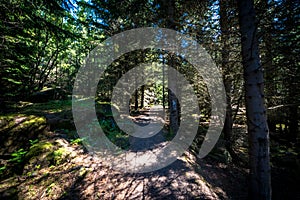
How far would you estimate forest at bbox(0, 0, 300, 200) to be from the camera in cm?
278

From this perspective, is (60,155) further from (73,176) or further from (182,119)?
(182,119)

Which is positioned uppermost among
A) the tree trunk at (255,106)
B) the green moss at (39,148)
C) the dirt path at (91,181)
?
the tree trunk at (255,106)

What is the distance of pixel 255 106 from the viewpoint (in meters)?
2.71

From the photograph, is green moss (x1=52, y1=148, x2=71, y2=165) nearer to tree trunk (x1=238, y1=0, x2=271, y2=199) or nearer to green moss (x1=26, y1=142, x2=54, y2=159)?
green moss (x1=26, y1=142, x2=54, y2=159)

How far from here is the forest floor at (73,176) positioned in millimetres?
2957

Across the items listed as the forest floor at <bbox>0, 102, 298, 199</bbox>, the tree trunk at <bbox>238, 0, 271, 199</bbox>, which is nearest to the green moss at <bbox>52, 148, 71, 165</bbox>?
the forest floor at <bbox>0, 102, 298, 199</bbox>

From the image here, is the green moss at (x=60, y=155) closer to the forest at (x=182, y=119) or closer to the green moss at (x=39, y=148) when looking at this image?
the forest at (x=182, y=119)

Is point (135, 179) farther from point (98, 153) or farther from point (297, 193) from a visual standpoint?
point (297, 193)

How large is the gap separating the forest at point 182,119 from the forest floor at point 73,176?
0.09 ft

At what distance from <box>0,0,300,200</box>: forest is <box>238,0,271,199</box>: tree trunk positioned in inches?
0.7

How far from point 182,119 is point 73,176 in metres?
7.58

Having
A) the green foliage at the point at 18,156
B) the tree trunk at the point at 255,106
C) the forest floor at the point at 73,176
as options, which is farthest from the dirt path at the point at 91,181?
the tree trunk at the point at 255,106

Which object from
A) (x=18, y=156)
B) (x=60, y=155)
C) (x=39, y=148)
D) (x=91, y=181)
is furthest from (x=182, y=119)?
(x=18, y=156)

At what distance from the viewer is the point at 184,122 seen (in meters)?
9.27
